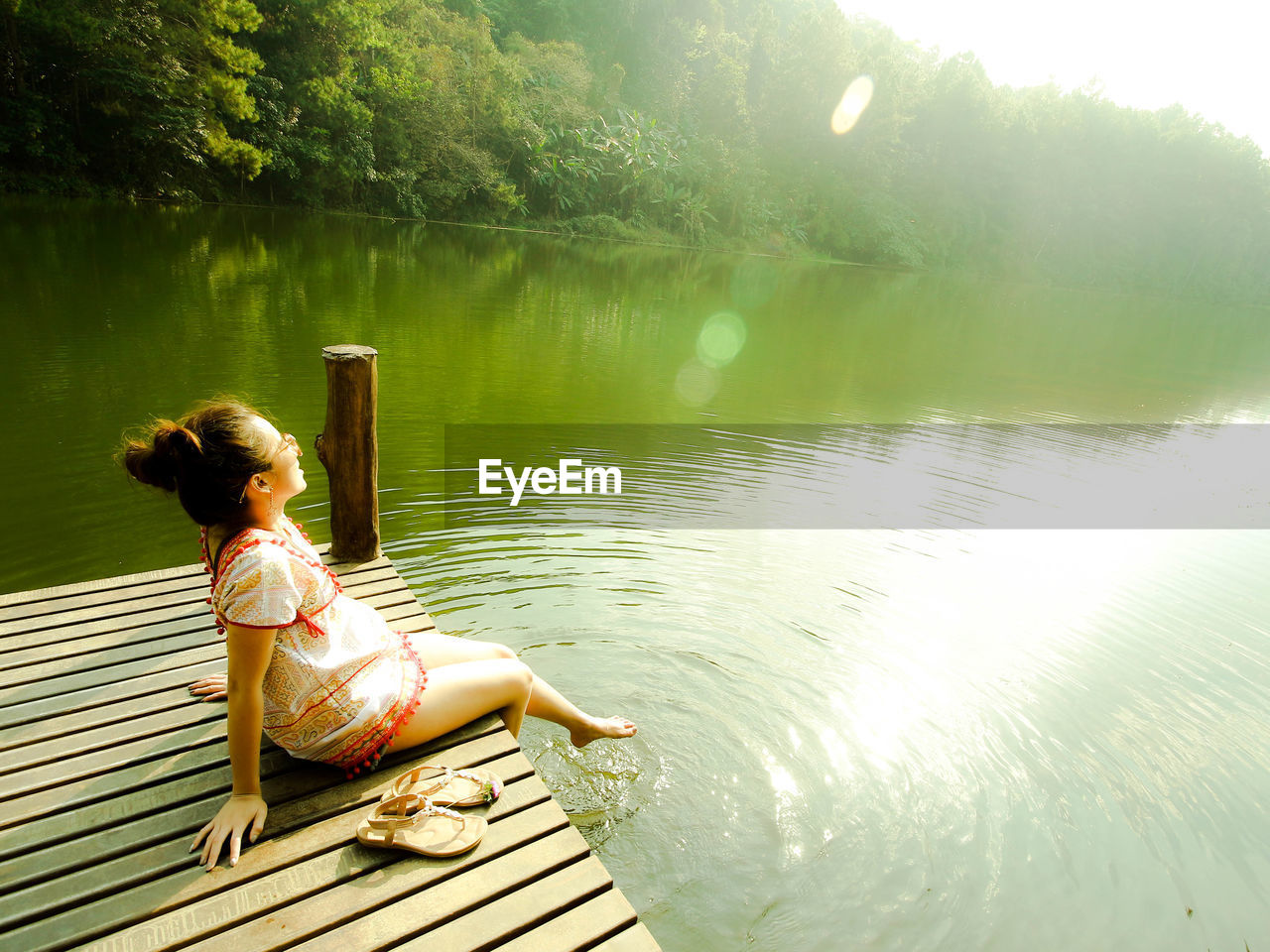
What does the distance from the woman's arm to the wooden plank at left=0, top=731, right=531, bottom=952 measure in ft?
0.16

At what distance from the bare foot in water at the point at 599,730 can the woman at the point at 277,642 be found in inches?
18.9

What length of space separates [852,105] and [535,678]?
53771 millimetres

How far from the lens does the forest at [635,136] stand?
71.6 ft

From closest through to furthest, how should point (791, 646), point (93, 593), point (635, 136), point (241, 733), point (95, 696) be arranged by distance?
point (241, 733), point (95, 696), point (93, 593), point (791, 646), point (635, 136)

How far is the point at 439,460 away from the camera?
6.23m

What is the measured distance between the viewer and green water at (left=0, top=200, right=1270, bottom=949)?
2.72m

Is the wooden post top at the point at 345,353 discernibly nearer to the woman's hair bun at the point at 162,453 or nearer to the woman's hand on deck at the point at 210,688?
the woman's hand on deck at the point at 210,688

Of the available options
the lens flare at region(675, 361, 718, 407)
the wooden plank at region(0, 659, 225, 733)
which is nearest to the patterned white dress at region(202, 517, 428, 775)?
the wooden plank at region(0, 659, 225, 733)

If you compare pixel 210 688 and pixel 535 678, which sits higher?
pixel 535 678

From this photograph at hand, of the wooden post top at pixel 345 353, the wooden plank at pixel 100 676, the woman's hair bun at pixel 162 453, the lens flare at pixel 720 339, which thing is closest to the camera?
the woman's hair bun at pixel 162 453

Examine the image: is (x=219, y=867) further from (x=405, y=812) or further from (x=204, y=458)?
(x=204, y=458)

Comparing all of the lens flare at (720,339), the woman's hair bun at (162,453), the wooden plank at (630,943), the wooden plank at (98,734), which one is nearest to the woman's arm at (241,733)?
the woman's hair bun at (162,453)

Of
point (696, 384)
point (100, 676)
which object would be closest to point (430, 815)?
point (100, 676)

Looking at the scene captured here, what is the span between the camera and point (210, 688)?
2.54m
